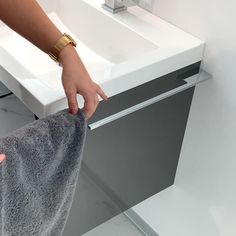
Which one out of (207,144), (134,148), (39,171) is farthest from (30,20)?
(207,144)

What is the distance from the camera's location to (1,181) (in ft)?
2.38

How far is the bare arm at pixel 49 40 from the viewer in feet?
2.77

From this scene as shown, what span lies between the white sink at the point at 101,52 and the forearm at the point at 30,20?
0.29ft

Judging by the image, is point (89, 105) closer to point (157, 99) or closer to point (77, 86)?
point (77, 86)

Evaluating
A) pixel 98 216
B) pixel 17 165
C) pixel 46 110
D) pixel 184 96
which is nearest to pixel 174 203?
pixel 98 216

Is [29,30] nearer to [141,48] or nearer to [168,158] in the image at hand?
[141,48]

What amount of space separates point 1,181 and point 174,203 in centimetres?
85

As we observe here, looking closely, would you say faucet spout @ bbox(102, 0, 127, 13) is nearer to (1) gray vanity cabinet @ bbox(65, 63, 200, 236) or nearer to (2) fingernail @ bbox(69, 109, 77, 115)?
(1) gray vanity cabinet @ bbox(65, 63, 200, 236)

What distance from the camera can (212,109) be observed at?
3.90 ft

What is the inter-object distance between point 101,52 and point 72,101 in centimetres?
45

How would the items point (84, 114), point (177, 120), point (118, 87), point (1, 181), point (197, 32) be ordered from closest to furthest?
point (1, 181) < point (84, 114) < point (118, 87) < point (197, 32) < point (177, 120)

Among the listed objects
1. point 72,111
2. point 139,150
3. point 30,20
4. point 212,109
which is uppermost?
point 30,20

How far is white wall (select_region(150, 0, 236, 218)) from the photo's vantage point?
42.1 inches

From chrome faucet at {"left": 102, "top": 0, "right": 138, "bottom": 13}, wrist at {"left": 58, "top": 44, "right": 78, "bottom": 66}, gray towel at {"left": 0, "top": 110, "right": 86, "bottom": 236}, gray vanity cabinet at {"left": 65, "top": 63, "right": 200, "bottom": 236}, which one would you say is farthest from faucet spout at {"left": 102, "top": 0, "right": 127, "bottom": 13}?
gray towel at {"left": 0, "top": 110, "right": 86, "bottom": 236}
